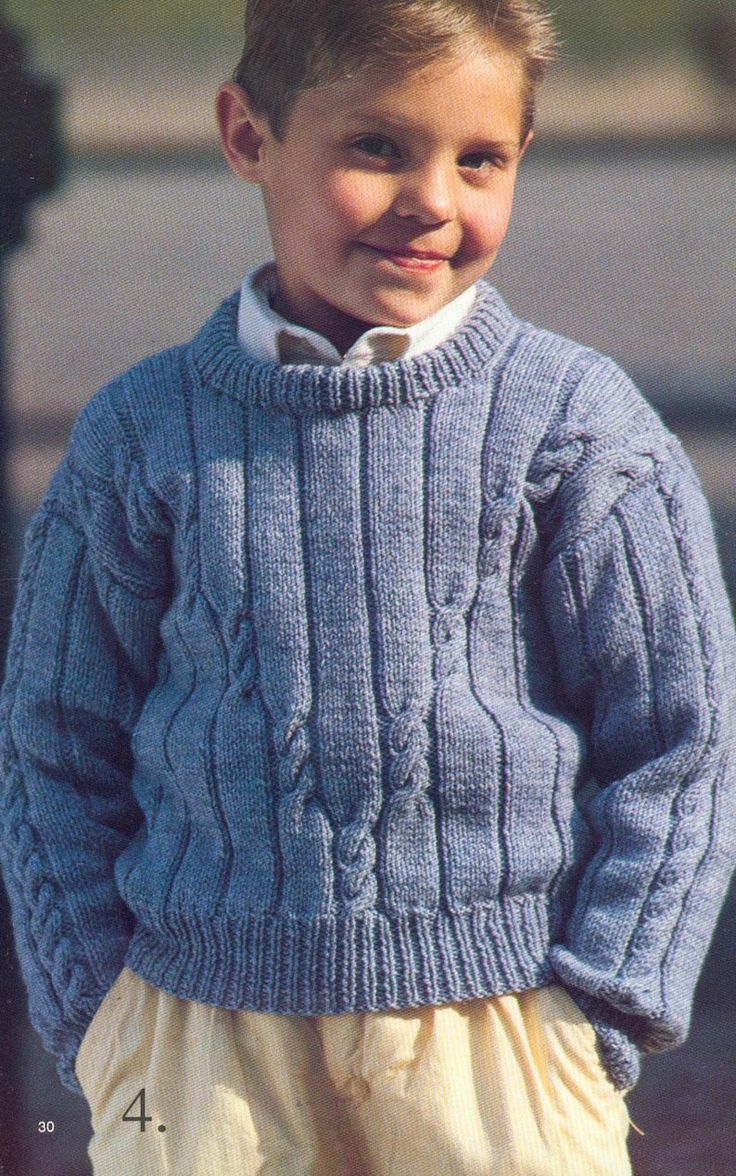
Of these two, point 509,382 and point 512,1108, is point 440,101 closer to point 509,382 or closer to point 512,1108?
point 509,382

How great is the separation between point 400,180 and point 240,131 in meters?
0.23

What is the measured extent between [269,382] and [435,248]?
22 cm

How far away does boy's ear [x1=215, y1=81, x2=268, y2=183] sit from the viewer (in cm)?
182

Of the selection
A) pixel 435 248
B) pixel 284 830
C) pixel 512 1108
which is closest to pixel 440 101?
pixel 435 248

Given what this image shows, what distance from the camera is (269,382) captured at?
5.74 feet

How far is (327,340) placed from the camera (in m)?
1.80

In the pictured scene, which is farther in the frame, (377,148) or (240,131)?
(240,131)

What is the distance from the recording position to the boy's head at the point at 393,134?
167cm

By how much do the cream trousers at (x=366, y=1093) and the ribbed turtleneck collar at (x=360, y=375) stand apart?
2.01 ft

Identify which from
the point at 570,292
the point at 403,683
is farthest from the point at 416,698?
the point at 570,292

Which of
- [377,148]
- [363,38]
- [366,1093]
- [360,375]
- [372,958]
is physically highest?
[363,38]

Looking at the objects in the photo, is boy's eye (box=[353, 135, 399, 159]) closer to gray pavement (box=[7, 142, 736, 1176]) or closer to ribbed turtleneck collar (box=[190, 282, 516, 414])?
ribbed turtleneck collar (box=[190, 282, 516, 414])

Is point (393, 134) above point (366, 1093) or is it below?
above

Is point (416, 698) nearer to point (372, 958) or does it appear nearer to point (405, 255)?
point (372, 958)
